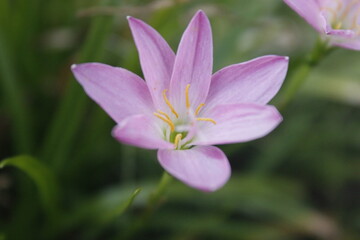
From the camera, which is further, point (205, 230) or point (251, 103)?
point (205, 230)

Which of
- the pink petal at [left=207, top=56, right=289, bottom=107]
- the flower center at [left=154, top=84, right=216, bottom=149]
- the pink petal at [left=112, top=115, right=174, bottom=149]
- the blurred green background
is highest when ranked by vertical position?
the pink petal at [left=112, top=115, right=174, bottom=149]

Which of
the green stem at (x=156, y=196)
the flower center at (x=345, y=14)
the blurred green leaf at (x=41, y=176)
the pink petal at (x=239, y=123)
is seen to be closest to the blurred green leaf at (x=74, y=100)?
the blurred green leaf at (x=41, y=176)

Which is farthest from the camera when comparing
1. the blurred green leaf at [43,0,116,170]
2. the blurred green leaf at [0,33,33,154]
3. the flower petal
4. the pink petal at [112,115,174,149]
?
the blurred green leaf at [0,33,33,154]

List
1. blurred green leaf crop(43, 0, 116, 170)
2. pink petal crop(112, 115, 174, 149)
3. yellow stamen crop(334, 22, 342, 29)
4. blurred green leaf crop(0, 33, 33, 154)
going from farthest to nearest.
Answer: blurred green leaf crop(0, 33, 33, 154) → blurred green leaf crop(43, 0, 116, 170) → yellow stamen crop(334, 22, 342, 29) → pink petal crop(112, 115, 174, 149)

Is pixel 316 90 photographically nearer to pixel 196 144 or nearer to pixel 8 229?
pixel 196 144

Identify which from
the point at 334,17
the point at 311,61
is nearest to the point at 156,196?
the point at 311,61

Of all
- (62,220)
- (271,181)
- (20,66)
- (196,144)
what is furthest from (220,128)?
(20,66)

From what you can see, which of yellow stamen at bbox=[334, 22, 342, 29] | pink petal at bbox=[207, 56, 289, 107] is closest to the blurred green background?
yellow stamen at bbox=[334, 22, 342, 29]

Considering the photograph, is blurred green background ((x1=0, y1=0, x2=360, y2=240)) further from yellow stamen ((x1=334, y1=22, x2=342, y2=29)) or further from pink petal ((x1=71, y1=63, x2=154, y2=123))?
pink petal ((x1=71, y1=63, x2=154, y2=123))
